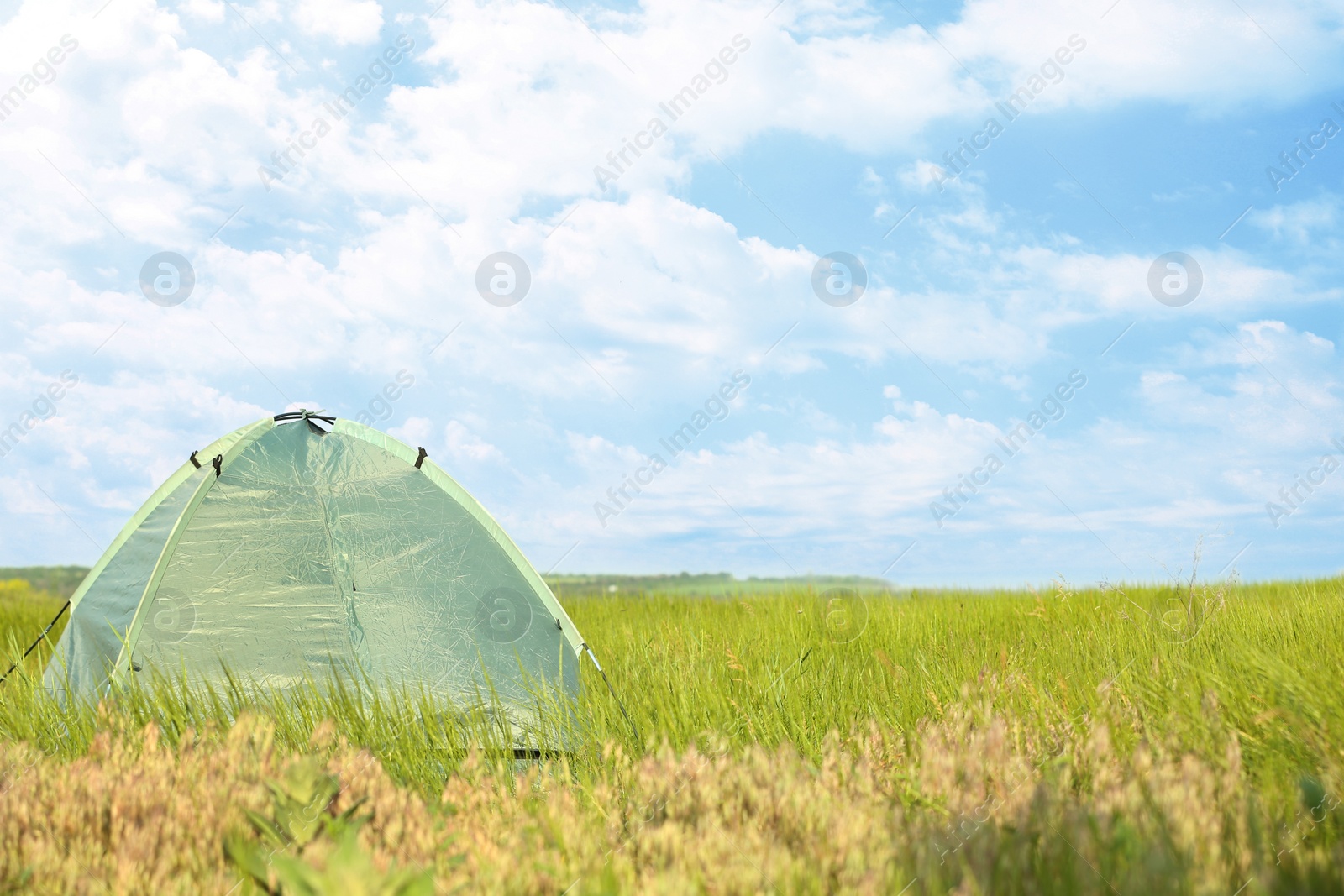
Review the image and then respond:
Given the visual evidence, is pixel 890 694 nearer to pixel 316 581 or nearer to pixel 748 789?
pixel 748 789

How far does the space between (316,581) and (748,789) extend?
3.97 meters

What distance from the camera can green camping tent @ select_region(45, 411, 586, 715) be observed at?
590 cm

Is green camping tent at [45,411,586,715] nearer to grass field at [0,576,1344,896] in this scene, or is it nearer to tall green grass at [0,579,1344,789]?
tall green grass at [0,579,1344,789]

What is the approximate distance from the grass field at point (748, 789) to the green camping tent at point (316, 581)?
2.04ft

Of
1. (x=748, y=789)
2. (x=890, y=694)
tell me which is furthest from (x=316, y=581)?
(x=748, y=789)

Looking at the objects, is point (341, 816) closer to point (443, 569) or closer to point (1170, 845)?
point (1170, 845)

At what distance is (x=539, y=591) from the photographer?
6262 mm

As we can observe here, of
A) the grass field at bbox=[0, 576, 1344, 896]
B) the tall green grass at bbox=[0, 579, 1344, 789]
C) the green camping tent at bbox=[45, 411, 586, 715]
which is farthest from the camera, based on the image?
the green camping tent at bbox=[45, 411, 586, 715]

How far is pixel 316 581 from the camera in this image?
6051 mm

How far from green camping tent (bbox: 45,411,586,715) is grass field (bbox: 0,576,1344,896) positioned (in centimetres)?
62

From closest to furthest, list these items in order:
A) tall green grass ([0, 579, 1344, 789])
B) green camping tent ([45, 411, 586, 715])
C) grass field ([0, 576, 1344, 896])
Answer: grass field ([0, 576, 1344, 896]), tall green grass ([0, 579, 1344, 789]), green camping tent ([45, 411, 586, 715])

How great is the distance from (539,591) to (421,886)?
13.3 feet

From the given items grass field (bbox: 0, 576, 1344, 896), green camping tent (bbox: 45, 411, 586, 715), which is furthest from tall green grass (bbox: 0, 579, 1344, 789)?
green camping tent (bbox: 45, 411, 586, 715)

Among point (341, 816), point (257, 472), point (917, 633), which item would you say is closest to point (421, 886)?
point (341, 816)
